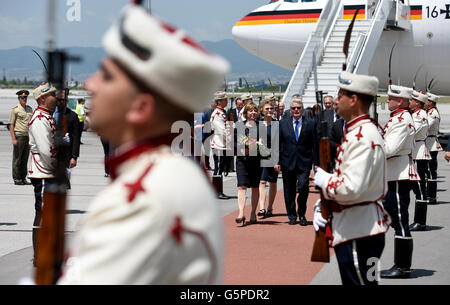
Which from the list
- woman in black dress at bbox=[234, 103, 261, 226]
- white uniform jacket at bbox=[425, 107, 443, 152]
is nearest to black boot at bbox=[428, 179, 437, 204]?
white uniform jacket at bbox=[425, 107, 443, 152]

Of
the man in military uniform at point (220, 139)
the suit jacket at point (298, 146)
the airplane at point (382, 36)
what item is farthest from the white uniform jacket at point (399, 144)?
the airplane at point (382, 36)

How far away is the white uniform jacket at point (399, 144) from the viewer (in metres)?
7.41

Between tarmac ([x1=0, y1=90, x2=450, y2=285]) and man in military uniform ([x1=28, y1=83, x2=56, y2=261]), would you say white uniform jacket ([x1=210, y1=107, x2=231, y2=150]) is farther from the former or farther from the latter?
man in military uniform ([x1=28, y1=83, x2=56, y2=261])

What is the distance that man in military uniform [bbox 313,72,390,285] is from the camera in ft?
14.4

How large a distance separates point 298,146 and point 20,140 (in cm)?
630

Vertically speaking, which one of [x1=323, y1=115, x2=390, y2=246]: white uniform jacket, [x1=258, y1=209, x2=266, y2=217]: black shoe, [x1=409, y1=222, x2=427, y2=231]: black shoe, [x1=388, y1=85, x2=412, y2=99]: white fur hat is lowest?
[x1=258, y1=209, x2=266, y2=217]: black shoe

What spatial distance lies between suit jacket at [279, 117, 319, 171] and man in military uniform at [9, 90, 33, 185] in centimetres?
580

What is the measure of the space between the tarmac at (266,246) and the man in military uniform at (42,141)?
77 cm

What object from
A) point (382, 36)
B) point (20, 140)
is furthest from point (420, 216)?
point (382, 36)

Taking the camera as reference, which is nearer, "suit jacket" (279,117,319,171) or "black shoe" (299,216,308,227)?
"black shoe" (299,216,308,227)

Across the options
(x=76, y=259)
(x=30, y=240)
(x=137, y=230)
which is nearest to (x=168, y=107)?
(x=137, y=230)

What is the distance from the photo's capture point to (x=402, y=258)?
741cm

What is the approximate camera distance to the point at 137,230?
5.57 ft
